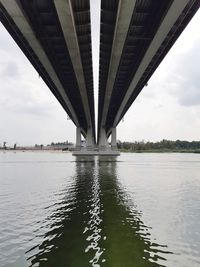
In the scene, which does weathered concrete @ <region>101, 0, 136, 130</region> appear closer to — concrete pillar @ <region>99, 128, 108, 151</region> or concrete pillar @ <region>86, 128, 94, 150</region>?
concrete pillar @ <region>99, 128, 108, 151</region>

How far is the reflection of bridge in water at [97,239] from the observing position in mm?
9125

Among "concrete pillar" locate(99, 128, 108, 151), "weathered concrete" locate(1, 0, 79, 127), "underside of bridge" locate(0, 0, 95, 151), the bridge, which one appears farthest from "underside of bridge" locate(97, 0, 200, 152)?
"concrete pillar" locate(99, 128, 108, 151)

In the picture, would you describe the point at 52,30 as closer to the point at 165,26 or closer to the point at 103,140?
the point at 165,26

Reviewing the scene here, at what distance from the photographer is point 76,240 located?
11.3m

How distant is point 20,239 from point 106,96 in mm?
42203

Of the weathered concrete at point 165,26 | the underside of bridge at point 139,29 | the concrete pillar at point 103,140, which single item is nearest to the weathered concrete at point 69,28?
the underside of bridge at point 139,29

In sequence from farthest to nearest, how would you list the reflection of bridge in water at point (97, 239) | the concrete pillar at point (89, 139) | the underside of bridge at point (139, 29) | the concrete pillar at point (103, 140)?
the concrete pillar at point (89, 139) < the concrete pillar at point (103, 140) < the underside of bridge at point (139, 29) < the reflection of bridge in water at point (97, 239)

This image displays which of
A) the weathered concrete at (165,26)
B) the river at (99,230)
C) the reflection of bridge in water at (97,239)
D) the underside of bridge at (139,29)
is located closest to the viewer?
the reflection of bridge in water at (97,239)

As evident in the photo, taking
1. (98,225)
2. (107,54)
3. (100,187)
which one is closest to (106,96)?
(107,54)

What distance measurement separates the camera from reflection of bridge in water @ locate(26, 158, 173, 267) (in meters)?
9.12

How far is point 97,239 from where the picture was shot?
11336mm

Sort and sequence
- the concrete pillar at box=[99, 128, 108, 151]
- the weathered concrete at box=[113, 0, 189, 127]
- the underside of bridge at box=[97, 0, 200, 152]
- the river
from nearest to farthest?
the river, the weathered concrete at box=[113, 0, 189, 127], the underside of bridge at box=[97, 0, 200, 152], the concrete pillar at box=[99, 128, 108, 151]

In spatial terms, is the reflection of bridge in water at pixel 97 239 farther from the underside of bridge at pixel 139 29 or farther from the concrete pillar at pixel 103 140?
the concrete pillar at pixel 103 140

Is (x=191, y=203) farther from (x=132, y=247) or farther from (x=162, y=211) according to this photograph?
(x=132, y=247)
